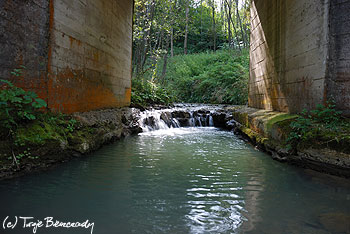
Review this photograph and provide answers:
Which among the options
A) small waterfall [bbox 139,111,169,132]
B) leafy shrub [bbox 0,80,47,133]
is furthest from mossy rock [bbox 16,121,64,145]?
small waterfall [bbox 139,111,169,132]

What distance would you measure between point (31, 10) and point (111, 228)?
12.9 feet

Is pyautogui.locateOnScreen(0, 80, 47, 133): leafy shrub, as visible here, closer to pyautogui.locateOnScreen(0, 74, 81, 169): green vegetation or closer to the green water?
pyautogui.locateOnScreen(0, 74, 81, 169): green vegetation

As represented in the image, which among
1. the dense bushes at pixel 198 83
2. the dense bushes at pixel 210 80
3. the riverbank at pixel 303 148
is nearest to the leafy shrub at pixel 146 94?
the dense bushes at pixel 198 83

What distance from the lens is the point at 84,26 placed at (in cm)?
589

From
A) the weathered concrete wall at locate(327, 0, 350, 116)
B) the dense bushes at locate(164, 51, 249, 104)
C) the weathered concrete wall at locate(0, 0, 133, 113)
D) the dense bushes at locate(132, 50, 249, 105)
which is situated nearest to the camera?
the weathered concrete wall at locate(0, 0, 133, 113)

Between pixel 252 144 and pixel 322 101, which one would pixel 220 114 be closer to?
pixel 252 144

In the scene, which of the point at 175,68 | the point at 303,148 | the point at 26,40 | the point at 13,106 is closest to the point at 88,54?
the point at 26,40

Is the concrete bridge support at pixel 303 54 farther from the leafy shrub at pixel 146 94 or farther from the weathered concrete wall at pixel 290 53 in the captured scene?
the leafy shrub at pixel 146 94

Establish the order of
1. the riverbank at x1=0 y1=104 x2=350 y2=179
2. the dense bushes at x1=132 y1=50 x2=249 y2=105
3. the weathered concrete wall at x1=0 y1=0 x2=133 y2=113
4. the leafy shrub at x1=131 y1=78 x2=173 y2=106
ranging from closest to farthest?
the riverbank at x1=0 y1=104 x2=350 y2=179
the weathered concrete wall at x1=0 y1=0 x2=133 y2=113
the leafy shrub at x1=131 y1=78 x2=173 y2=106
the dense bushes at x1=132 y1=50 x2=249 y2=105

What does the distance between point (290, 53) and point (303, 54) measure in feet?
2.21

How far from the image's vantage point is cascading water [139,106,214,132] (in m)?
9.84

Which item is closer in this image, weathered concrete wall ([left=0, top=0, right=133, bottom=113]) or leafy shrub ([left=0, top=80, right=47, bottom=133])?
leafy shrub ([left=0, top=80, right=47, bottom=133])

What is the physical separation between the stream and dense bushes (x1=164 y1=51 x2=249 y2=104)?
11.5 m

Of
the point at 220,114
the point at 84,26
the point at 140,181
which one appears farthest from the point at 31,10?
the point at 220,114
